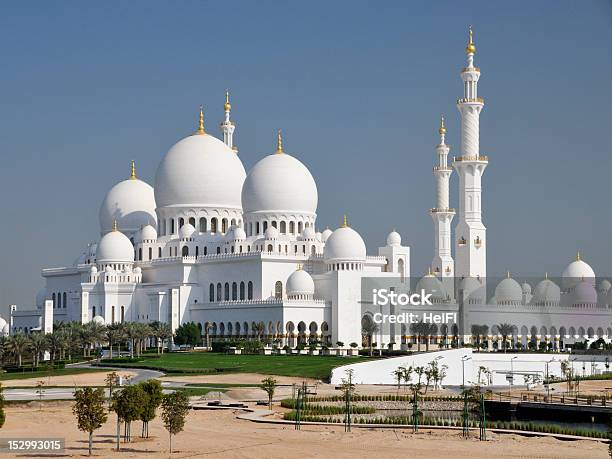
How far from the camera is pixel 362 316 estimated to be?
71438 mm

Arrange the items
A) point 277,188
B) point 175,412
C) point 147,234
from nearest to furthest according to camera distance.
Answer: point 175,412, point 277,188, point 147,234

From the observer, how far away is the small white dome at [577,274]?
82250 mm

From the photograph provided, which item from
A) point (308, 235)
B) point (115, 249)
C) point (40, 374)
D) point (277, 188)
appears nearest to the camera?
point (40, 374)

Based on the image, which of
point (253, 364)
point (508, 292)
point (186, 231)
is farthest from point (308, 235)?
point (253, 364)

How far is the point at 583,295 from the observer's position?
7881cm

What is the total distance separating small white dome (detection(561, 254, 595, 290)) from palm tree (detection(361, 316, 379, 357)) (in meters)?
17.7

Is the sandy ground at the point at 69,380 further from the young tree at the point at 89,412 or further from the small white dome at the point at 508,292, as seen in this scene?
the small white dome at the point at 508,292

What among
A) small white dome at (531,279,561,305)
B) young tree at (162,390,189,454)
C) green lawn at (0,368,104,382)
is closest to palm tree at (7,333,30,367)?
green lawn at (0,368,104,382)

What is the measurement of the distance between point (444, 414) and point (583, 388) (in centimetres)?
1089

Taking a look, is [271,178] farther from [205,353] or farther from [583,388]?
[583,388]

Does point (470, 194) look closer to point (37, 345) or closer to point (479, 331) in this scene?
point (479, 331)

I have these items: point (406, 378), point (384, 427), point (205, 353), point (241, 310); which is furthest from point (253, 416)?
point (241, 310)
